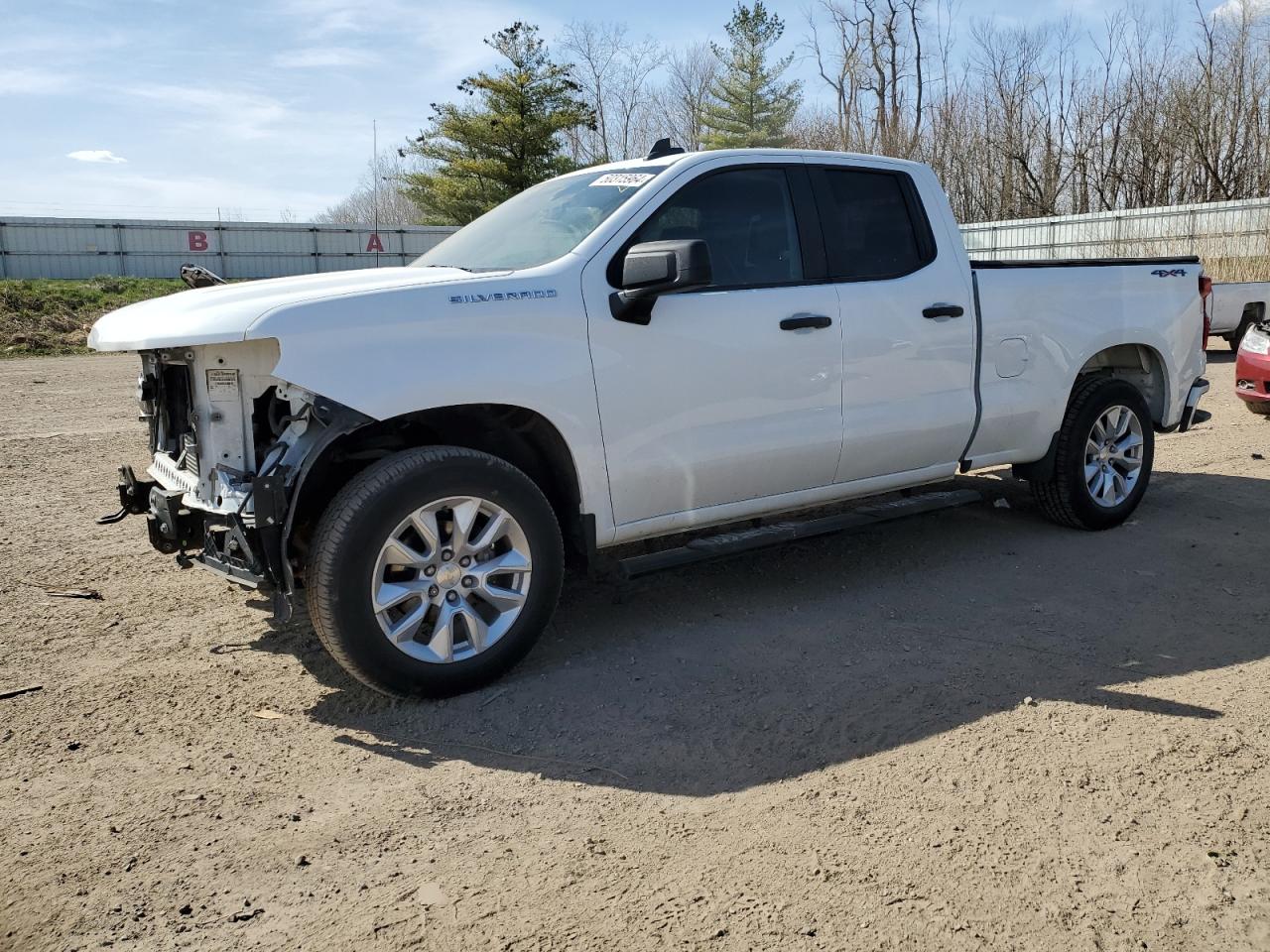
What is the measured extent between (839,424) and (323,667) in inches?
98.9

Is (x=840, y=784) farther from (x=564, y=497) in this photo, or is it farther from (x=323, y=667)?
(x=323, y=667)

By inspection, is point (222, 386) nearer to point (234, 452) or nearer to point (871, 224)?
point (234, 452)

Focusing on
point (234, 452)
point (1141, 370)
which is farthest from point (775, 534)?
point (1141, 370)

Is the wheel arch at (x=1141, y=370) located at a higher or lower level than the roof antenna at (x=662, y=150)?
lower

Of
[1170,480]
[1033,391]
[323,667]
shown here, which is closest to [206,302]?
[323,667]

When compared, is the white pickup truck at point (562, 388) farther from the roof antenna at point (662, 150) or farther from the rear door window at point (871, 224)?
the roof antenna at point (662, 150)

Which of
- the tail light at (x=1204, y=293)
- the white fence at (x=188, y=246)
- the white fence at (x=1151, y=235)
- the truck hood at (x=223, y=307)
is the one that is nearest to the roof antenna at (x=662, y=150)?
the truck hood at (x=223, y=307)

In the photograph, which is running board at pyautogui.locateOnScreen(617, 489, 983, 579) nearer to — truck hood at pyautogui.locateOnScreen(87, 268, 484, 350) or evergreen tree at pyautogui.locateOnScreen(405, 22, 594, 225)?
truck hood at pyautogui.locateOnScreen(87, 268, 484, 350)

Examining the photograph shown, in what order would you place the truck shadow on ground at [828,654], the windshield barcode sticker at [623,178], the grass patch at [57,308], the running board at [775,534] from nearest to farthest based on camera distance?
the truck shadow on ground at [828,654]
the running board at [775,534]
the windshield barcode sticker at [623,178]
the grass patch at [57,308]

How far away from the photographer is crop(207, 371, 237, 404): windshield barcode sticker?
4.06 meters

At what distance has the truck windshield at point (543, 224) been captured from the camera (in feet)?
15.1

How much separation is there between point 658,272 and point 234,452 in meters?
1.75

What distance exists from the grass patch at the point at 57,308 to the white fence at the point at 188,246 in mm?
2222

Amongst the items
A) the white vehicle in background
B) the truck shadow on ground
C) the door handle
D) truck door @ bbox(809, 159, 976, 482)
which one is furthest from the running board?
the white vehicle in background
